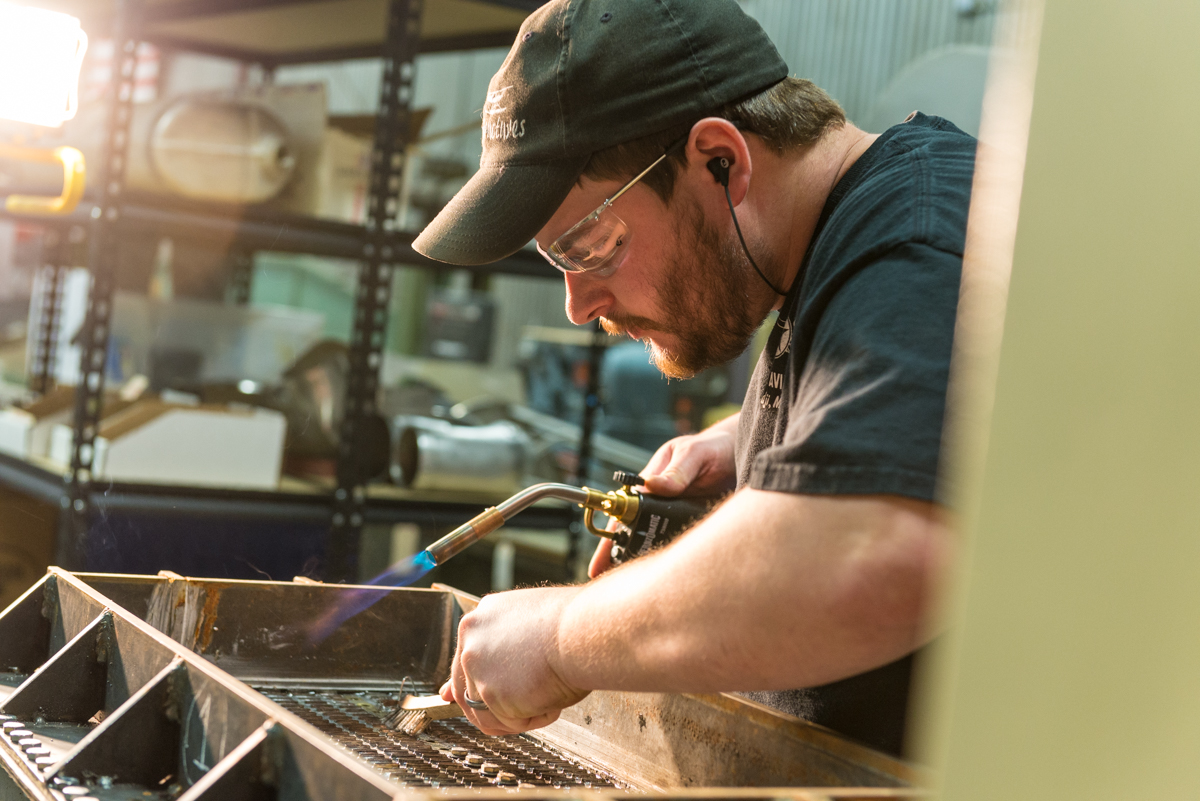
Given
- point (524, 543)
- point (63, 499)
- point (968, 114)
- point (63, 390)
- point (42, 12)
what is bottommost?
point (524, 543)

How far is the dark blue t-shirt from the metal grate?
0.23m

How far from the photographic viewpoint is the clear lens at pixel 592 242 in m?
1.12

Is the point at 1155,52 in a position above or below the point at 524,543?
above

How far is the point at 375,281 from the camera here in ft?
7.52

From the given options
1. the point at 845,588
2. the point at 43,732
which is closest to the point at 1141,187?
the point at 845,588

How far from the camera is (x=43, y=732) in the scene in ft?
3.20

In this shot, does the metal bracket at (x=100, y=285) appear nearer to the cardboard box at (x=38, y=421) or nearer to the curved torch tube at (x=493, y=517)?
the cardboard box at (x=38, y=421)

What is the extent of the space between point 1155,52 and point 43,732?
993 mm

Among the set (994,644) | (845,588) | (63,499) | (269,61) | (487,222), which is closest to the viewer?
(994,644)

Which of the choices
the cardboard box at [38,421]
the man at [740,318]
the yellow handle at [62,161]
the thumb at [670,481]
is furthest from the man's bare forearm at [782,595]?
the cardboard box at [38,421]

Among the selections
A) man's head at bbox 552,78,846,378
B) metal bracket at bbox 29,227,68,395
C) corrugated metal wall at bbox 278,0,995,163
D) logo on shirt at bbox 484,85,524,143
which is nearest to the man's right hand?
man's head at bbox 552,78,846,378

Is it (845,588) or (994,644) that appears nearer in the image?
(994,644)

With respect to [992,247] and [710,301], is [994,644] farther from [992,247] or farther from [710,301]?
[710,301]

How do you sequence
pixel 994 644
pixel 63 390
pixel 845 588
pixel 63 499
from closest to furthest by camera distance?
pixel 994 644
pixel 845 588
pixel 63 499
pixel 63 390
